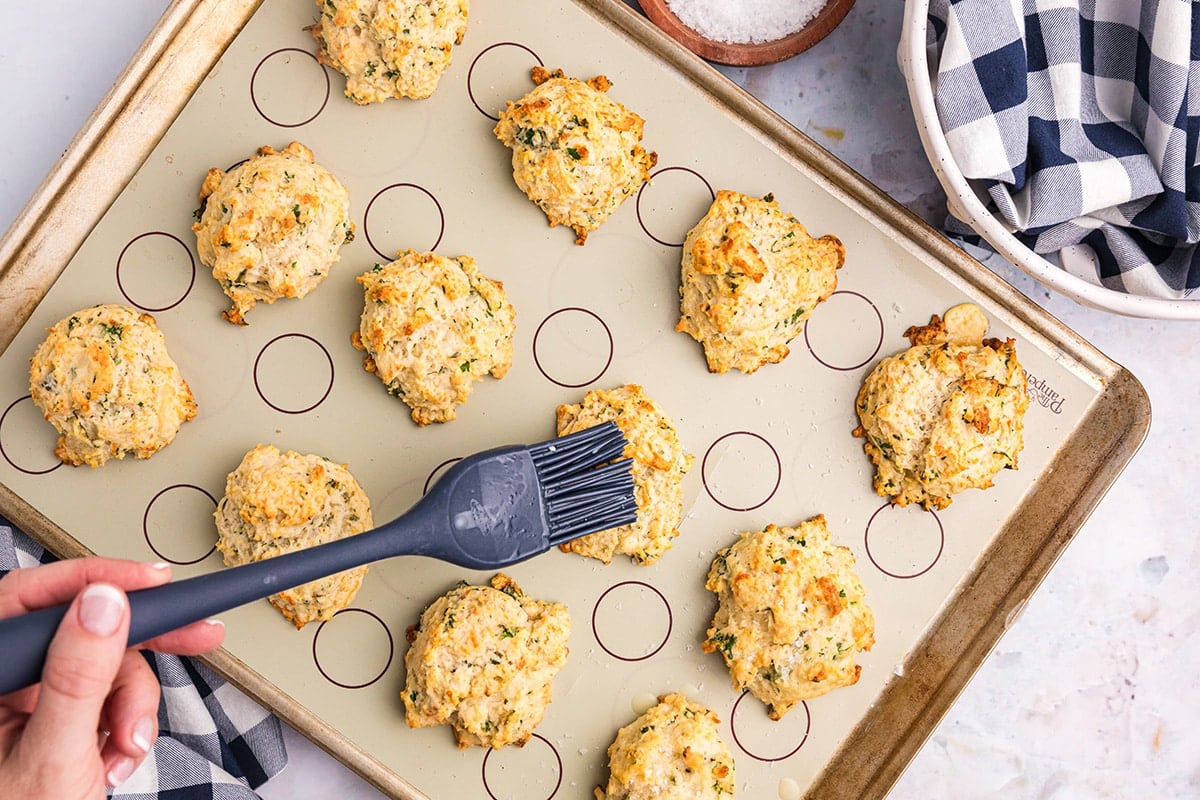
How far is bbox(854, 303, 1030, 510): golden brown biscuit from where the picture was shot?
2.12 m

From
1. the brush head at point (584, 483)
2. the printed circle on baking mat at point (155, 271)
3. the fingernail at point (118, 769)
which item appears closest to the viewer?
the fingernail at point (118, 769)

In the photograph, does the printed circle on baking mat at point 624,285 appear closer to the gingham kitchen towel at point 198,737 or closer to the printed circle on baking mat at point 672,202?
the printed circle on baking mat at point 672,202

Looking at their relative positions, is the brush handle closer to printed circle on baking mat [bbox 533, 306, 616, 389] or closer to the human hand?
the human hand

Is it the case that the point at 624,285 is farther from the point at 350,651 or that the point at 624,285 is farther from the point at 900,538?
the point at 350,651

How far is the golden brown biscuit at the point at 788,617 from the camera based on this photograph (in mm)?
2100

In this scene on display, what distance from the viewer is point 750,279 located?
211cm

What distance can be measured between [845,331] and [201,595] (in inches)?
58.7

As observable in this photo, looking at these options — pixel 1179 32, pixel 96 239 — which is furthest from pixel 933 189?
pixel 96 239

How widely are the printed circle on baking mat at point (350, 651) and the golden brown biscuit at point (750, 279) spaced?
98 centimetres

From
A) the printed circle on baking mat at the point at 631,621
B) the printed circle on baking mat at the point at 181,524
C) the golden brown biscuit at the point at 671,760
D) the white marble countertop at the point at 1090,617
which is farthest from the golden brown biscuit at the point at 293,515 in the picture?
the white marble countertop at the point at 1090,617

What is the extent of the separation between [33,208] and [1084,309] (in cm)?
251

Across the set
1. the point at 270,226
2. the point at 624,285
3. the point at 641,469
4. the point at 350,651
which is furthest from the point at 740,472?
the point at 270,226

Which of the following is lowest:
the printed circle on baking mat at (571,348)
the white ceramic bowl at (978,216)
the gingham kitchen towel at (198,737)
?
the gingham kitchen towel at (198,737)

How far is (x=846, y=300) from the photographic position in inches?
88.7
